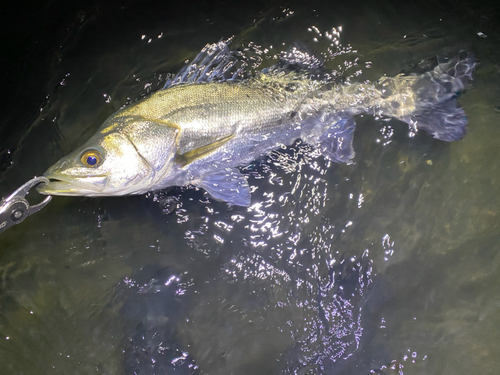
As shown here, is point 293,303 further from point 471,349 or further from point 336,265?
point 471,349

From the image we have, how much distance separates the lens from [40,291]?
8.64 feet

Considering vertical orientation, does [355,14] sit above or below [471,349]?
above

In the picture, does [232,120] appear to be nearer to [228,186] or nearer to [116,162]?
[228,186]

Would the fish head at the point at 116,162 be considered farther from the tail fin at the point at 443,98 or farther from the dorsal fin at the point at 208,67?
the tail fin at the point at 443,98

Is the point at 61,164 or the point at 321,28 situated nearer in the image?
the point at 61,164

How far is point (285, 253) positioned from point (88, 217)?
1.65 metres

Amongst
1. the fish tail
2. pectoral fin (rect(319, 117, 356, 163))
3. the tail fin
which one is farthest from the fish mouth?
the tail fin

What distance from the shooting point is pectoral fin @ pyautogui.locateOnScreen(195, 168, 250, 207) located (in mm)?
2553

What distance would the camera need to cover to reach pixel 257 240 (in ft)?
8.79

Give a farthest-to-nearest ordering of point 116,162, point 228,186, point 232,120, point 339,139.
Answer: point 339,139 < point 228,186 < point 232,120 < point 116,162

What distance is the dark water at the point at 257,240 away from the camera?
102 inches

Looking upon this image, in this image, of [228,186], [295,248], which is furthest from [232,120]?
[295,248]

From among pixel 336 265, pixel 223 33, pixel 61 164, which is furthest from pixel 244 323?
pixel 223 33

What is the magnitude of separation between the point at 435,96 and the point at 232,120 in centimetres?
168
